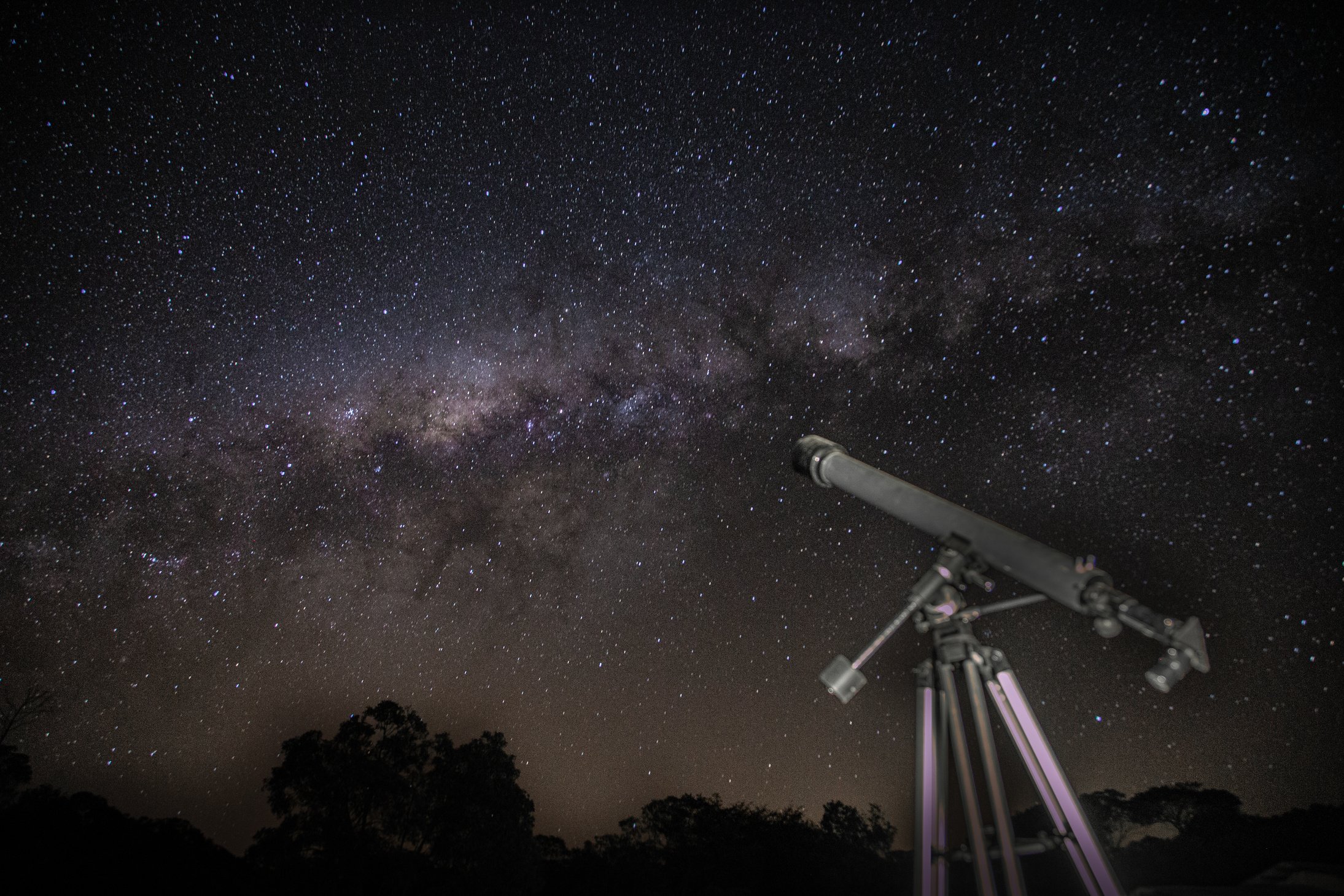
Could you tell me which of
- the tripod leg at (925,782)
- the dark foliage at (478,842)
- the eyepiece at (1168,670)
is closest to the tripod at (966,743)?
the tripod leg at (925,782)

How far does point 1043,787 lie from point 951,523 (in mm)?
1334

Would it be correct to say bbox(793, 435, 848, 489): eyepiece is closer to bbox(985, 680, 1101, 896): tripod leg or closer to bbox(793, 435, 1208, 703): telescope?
bbox(793, 435, 1208, 703): telescope

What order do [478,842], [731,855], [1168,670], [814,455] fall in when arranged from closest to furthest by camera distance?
[1168,670], [814,455], [478,842], [731,855]

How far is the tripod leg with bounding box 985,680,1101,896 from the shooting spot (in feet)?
7.49

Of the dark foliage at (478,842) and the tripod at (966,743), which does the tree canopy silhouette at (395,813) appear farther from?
the tripod at (966,743)

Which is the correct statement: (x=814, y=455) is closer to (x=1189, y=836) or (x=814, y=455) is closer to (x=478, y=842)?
(x=478, y=842)

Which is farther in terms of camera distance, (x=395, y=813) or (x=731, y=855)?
(x=731, y=855)

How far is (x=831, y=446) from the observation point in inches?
178

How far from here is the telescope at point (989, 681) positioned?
2.29 m

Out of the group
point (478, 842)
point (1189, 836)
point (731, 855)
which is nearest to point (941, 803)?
point (478, 842)

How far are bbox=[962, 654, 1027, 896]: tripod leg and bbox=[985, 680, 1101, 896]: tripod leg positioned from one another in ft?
0.25

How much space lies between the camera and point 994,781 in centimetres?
246

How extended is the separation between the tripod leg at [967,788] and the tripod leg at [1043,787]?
0.19 meters

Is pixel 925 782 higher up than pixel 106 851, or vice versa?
pixel 925 782
